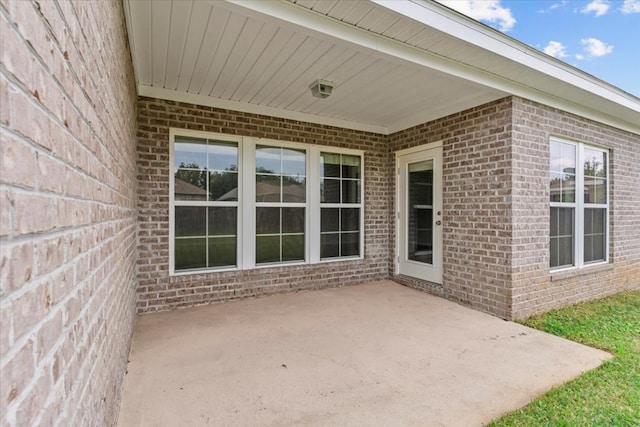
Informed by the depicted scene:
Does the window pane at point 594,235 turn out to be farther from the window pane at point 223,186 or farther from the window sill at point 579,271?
the window pane at point 223,186

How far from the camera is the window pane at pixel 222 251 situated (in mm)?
4285

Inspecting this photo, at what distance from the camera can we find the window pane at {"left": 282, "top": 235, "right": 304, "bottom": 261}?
480cm

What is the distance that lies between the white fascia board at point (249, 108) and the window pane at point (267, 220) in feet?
4.75

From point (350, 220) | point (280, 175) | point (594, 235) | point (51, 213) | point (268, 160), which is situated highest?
point (268, 160)

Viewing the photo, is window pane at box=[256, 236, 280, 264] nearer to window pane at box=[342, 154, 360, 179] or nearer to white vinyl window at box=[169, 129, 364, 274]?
white vinyl window at box=[169, 129, 364, 274]

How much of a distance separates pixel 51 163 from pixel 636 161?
7884mm

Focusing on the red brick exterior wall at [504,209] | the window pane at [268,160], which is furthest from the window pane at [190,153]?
the red brick exterior wall at [504,209]

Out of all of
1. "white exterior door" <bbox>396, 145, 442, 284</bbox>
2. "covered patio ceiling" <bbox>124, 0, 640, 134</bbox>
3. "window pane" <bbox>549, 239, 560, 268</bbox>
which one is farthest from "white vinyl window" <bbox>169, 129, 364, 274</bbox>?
"window pane" <bbox>549, 239, 560, 268</bbox>

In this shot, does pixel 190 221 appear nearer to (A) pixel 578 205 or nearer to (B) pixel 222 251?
(B) pixel 222 251

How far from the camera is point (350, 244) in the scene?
5422 mm

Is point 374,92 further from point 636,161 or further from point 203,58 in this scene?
point 636,161

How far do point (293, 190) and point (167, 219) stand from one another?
1.85 m

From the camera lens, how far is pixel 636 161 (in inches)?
214


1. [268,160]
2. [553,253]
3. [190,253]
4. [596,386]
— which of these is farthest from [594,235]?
[190,253]
